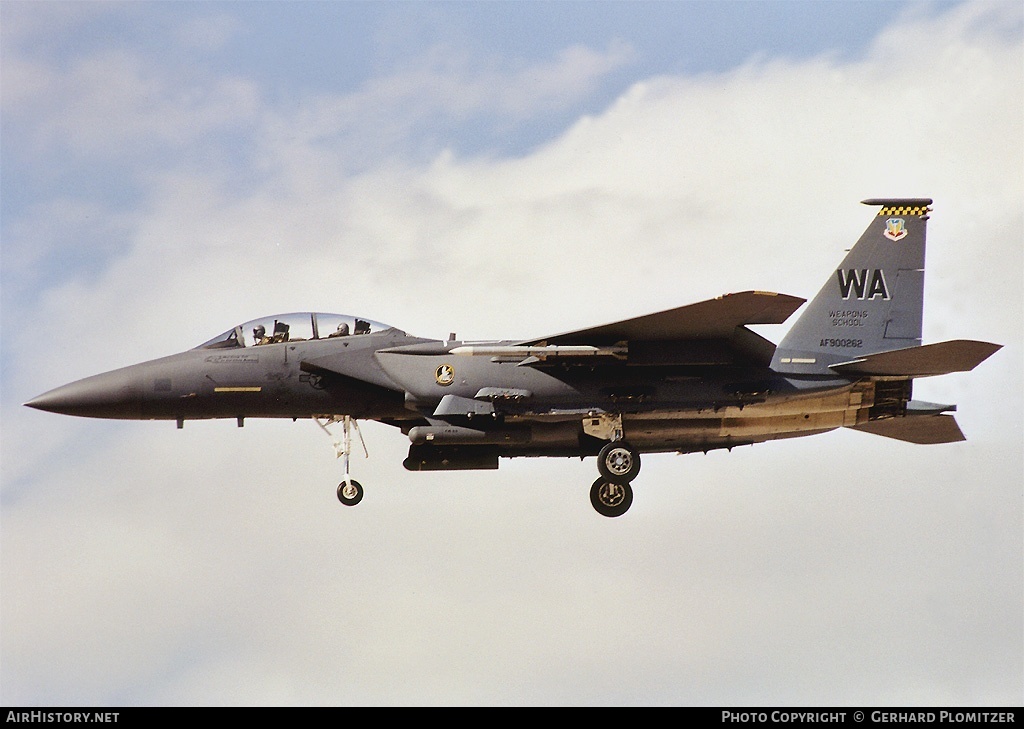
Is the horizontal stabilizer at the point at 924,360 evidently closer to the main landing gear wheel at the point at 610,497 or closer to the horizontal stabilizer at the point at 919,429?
the horizontal stabilizer at the point at 919,429

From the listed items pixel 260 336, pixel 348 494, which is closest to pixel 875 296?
pixel 348 494

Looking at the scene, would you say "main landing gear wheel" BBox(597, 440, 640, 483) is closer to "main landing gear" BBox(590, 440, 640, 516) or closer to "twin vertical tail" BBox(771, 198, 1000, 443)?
"main landing gear" BBox(590, 440, 640, 516)

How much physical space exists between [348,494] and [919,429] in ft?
28.8

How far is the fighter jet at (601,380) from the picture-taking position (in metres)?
22.1

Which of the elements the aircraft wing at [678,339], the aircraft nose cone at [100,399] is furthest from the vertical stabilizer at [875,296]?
the aircraft nose cone at [100,399]

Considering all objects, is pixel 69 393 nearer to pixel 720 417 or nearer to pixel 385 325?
pixel 385 325

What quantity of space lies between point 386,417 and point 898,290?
7851mm

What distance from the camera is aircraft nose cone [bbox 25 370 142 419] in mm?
22781

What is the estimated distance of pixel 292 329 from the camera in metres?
23.1

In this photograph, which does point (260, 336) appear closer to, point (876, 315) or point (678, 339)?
point (678, 339)

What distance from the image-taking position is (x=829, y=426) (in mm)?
23094

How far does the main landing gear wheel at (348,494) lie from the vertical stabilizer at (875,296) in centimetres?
657

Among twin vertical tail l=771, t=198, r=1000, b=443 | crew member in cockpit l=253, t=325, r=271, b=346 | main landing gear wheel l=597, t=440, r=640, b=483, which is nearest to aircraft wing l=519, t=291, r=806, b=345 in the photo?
twin vertical tail l=771, t=198, r=1000, b=443
